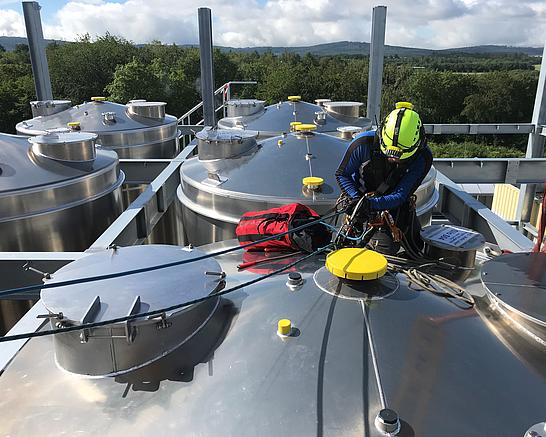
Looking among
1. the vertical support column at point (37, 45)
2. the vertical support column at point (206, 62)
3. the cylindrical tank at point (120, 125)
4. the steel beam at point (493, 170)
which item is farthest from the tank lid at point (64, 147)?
the vertical support column at point (37, 45)

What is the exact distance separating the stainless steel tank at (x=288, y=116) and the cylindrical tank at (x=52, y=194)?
4217 mm

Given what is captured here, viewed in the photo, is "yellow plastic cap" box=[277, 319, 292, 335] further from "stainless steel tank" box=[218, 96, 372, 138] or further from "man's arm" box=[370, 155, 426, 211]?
"stainless steel tank" box=[218, 96, 372, 138]

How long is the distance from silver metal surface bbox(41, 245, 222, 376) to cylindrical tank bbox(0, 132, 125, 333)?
10.7ft

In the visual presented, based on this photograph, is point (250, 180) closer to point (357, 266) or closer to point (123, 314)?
point (357, 266)

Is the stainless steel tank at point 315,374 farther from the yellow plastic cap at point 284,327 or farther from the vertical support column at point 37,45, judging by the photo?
the vertical support column at point 37,45

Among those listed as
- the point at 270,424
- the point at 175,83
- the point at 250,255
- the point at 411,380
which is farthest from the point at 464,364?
the point at 175,83

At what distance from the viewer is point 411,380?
2459mm

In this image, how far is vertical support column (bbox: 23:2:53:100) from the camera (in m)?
13.6

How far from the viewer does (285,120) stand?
10758 mm

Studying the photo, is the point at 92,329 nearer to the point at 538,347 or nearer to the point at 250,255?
the point at 250,255

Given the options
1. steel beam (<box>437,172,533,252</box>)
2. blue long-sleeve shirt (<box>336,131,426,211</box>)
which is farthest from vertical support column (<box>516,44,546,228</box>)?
blue long-sleeve shirt (<box>336,131,426,211</box>)

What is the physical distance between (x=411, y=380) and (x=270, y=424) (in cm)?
78

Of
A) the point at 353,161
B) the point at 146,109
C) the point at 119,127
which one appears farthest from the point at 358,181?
the point at 146,109

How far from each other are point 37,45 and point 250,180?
1153 centimetres
